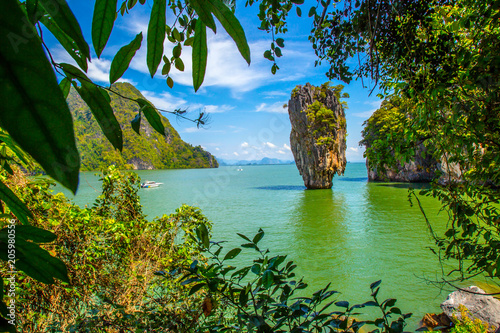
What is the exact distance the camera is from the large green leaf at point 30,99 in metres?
0.13

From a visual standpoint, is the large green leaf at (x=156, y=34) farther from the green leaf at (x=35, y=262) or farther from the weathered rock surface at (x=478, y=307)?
the weathered rock surface at (x=478, y=307)

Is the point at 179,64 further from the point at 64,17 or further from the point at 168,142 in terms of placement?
the point at 168,142

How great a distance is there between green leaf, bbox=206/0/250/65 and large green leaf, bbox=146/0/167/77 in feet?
0.31

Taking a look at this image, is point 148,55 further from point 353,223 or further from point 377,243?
point 353,223

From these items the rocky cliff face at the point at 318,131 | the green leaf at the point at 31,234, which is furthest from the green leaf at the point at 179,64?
the rocky cliff face at the point at 318,131

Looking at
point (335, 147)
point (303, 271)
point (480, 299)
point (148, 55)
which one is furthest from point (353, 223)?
point (148, 55)

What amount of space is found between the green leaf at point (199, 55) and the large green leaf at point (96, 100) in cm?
15

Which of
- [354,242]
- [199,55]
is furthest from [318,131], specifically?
[199,55]

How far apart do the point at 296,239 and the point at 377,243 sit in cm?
319

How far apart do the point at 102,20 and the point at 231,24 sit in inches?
6.8

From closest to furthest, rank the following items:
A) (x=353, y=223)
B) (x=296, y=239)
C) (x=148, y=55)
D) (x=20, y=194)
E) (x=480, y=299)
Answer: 1. (x=148, y=55)
2. (x=20, y=194)
3. (x=480, y=299)
4. (x=296, y=239)
5. (x=353, y=223)

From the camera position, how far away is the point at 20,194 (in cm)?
248

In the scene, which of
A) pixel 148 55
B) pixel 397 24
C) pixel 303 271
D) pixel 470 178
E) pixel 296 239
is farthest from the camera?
pixel 296 239

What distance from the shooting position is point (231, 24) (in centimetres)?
37
